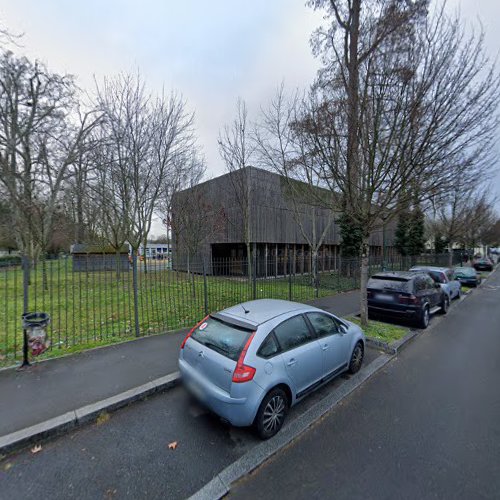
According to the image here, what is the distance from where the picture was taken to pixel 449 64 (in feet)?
17.0

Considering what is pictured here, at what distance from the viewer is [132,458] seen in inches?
102

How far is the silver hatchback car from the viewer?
2823 millimetres

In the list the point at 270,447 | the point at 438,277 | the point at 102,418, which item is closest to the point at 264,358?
the point at 270,447

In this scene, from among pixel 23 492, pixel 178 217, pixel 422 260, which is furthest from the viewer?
pixel 422 260

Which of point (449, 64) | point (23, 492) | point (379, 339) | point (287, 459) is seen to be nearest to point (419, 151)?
point (449, 64)

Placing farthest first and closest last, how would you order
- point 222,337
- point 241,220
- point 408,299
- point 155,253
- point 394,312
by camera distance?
point 241,220
point 155,253
point 394,312
point 408,299
point 222,337

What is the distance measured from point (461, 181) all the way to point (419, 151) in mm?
1882

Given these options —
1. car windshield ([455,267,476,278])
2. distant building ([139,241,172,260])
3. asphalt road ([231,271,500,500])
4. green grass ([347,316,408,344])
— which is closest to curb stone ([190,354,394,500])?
asphalt road ([231,271,500,500])

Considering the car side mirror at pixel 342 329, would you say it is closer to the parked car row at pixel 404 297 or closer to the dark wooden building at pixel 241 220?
the parked car row at pixel 404 297

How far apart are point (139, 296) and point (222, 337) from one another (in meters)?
7.63

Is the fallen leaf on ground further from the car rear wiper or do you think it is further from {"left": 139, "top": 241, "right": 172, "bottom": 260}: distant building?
{"left": 139, "top": 241, "right": 172, "bottom": 260}: distant building

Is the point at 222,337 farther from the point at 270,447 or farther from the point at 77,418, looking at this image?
the point at 77,418

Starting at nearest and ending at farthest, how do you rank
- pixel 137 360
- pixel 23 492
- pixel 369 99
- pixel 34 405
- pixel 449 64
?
pixel 23 492 → pixel 34 405 → pixel 137 360 → pixel 449 64 → pixel 369 99

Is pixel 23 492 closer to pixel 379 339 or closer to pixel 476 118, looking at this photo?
pixel 379 339
